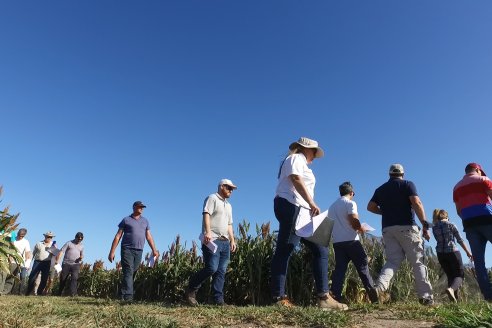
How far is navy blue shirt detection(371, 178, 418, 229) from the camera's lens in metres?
5.58

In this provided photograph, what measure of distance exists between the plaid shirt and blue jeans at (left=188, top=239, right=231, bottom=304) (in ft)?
12.1

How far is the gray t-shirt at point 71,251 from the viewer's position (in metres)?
11.5

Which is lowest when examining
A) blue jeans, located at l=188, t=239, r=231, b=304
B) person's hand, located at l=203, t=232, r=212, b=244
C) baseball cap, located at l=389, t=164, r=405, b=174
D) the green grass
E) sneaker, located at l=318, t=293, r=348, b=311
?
the green grass

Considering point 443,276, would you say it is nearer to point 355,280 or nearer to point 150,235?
point 355,280

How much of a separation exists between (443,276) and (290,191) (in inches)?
212

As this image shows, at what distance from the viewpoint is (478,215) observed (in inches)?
225

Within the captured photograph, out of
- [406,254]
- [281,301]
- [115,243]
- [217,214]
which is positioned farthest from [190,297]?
[406,254]

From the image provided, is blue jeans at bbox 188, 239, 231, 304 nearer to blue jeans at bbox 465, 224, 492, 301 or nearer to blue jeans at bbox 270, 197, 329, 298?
blue jeans at bbox 270, 197, 329, 298

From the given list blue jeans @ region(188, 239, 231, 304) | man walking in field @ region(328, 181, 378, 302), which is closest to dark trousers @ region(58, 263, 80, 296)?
blue jeans @ region(188, 239, 231, 304)

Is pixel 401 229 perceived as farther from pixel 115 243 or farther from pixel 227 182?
pixel 115 243

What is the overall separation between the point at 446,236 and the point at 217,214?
13.2 feet

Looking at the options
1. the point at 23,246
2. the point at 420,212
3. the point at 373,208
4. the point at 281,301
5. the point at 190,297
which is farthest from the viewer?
the point at 23,246

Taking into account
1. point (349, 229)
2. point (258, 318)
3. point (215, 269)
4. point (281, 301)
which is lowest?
point (258, 318)

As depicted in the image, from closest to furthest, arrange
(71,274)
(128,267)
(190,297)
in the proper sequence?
1. (190,297)
2. (128,267)
3. (71,274)
